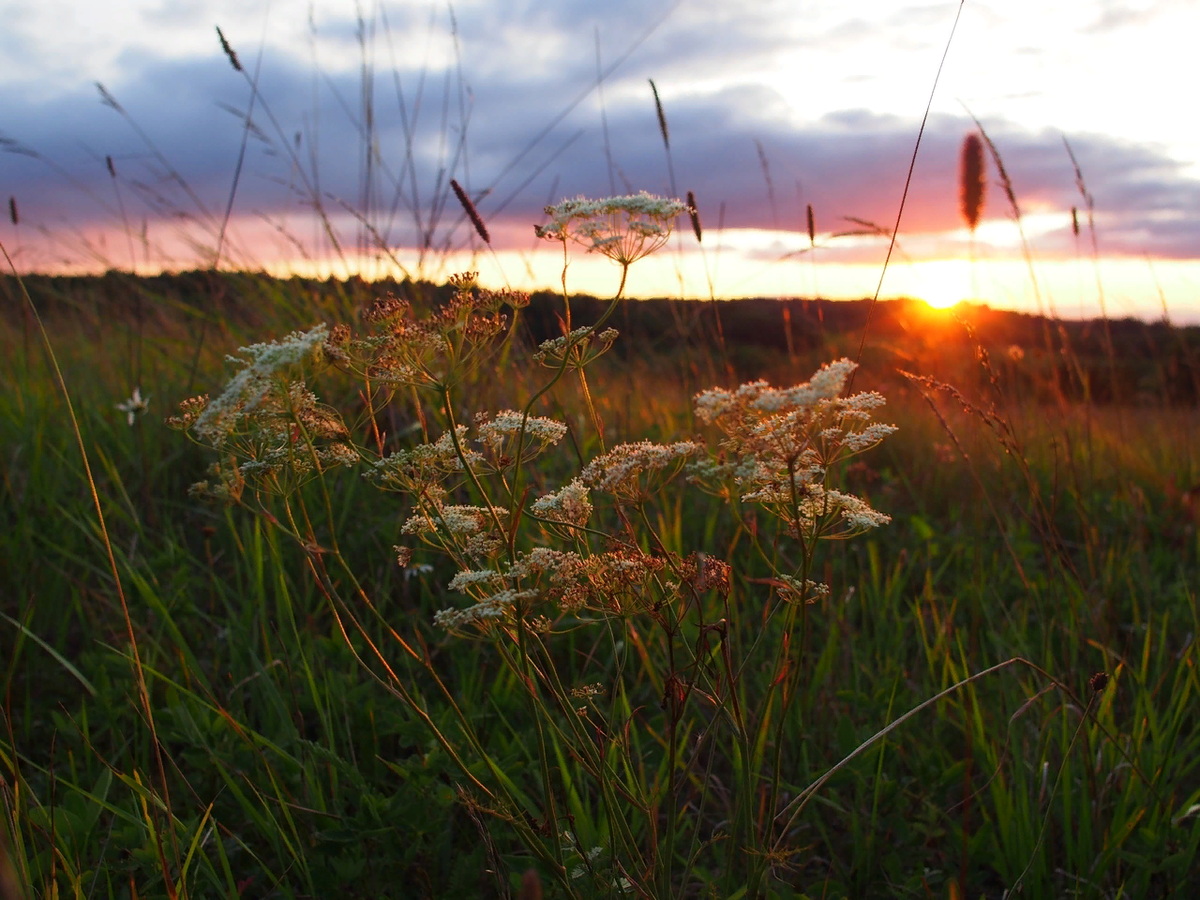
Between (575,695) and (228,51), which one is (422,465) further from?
(228,51)

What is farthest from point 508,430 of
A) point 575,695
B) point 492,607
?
point 575,695

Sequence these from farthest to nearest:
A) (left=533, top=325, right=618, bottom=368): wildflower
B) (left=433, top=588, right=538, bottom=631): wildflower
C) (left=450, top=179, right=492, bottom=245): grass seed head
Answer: (left=450, top=179, right=492, bottom=245): grass seed head < (left=533, top=325, right=618, bottom=368): wildflower < (left=433, top=588, right=538, bottom=631): wildflower

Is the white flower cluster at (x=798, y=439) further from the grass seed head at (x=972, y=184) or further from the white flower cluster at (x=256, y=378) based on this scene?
the grass seed head at (x=972, y=184)

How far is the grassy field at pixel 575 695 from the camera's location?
64.5 inches

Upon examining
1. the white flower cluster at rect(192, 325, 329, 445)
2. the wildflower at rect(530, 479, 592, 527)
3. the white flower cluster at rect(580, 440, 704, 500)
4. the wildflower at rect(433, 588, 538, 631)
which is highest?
the white flower cluster at rect(192, 325, 329, 445)

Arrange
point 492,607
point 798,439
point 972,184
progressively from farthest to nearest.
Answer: point 972,184 < point 798,439 < point 492,607

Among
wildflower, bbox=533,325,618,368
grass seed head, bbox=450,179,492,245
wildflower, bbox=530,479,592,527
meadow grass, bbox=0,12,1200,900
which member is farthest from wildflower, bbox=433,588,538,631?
grass seed head, bbox=450,179,492,245

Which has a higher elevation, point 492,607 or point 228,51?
point 228,51

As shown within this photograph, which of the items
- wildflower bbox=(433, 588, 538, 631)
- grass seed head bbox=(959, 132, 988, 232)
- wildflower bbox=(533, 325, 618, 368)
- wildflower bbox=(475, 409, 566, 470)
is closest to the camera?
wildflower bbox=(433, 588, 538, 631)

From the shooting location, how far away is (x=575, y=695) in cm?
154

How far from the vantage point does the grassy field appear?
1638 mm

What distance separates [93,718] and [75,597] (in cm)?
74

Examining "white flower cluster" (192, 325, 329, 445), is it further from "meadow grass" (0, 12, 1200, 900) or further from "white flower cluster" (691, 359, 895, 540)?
"white flower cluster" (691, 359, 895, 540)

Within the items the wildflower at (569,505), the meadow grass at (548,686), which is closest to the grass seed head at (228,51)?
the meadow grass at (548,686)
